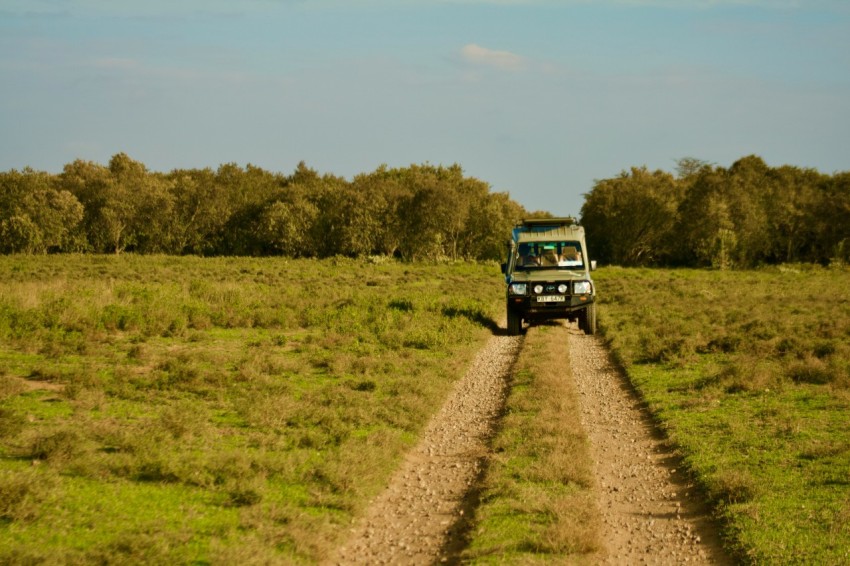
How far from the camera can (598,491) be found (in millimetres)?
8469

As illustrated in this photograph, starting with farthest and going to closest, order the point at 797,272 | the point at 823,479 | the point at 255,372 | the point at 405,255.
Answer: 1. the point at 405,255
2. the point at 797,272
3. the point at 255,372
4. the point at 823,479

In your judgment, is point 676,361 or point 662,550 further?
point 676,361

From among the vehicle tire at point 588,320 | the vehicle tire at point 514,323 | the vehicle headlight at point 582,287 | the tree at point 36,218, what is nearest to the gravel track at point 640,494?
the vehicle headlight at point 582,287

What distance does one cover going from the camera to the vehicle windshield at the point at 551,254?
21.9 metres

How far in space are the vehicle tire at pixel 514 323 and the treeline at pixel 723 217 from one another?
44.4 meters

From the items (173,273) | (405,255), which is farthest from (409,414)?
(405,255)

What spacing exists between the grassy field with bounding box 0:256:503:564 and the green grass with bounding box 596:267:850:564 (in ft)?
11.6

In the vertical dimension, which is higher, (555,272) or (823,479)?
(555,272)

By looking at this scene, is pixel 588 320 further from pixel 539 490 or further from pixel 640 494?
pixel 539 490

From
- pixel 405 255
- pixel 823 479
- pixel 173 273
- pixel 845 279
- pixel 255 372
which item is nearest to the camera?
pixel 823 479

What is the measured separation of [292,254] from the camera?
7000 centimetres

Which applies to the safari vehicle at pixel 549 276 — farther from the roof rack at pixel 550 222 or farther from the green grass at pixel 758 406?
the green grass at pixel 758 406

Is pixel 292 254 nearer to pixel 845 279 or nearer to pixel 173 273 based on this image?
pixel 173 273

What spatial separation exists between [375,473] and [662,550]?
315 centimetres
